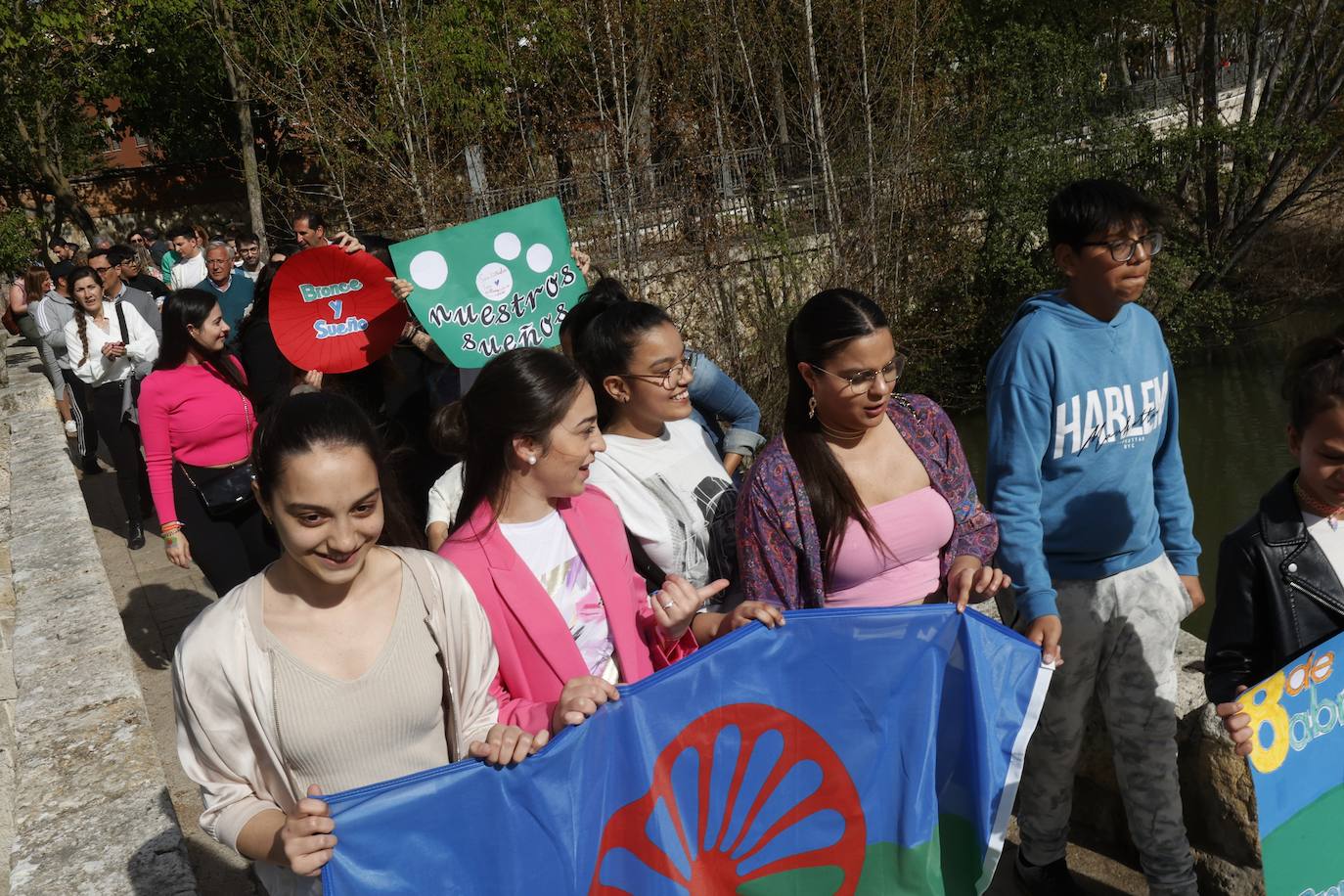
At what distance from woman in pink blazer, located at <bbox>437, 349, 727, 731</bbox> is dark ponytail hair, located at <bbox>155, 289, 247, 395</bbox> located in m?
2.52

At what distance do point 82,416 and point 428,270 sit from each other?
6.11 m

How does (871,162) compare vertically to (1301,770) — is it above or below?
above

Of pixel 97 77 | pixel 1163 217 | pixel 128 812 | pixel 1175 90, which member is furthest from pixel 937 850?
pixel 97 77

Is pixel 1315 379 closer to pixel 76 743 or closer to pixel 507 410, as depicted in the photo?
pixel 507 410

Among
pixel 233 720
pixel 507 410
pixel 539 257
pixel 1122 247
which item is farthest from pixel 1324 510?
pixel 539 257

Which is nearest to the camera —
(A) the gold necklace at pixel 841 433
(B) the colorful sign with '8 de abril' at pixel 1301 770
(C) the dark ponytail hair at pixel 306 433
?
(C) the dark ponytail hair at pixel 306 433

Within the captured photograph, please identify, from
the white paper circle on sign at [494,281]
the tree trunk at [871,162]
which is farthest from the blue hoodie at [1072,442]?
the tree trunk at [871,162]

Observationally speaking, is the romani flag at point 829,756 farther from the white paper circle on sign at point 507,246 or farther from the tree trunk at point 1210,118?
the tree trunk at point 1210,118

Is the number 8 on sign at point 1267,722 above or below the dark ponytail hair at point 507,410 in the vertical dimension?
below

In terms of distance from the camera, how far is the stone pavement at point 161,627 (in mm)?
3910

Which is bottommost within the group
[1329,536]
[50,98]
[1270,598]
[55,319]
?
[1270,598]

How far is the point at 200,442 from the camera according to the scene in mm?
4934

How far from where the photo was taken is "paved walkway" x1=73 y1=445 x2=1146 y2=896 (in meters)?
3.55

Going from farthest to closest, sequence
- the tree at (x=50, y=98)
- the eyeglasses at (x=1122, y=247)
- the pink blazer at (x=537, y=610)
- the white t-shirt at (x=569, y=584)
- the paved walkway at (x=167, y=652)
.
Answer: the tree at (x=50, y=98), the paved walkway at (x=167, y=652), the eyeglasses at (x=1122, y=247), the white t-shirt at (x=569, y=584), the pink blazer at (x=537, y=610)
